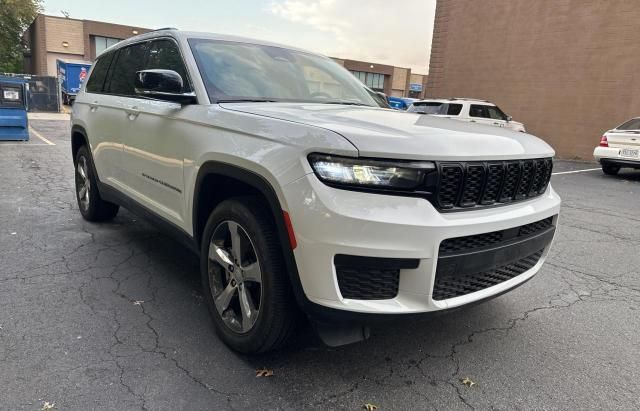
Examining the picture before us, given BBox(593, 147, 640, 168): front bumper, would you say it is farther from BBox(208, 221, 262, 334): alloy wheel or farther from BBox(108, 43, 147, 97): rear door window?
BBox(208, 221, 262, 334): alloy wheel

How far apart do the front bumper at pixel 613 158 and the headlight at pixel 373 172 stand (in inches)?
428

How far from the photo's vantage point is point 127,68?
4.29 meters

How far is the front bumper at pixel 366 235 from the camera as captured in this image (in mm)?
2047

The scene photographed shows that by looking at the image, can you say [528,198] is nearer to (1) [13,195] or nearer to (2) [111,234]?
(2) [111,234]

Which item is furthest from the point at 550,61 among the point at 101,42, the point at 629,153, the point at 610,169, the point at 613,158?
the point at 101,42

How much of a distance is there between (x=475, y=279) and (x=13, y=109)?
13.4 meters

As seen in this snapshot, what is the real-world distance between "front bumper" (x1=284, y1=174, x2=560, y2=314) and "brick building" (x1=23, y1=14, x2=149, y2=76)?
144ft

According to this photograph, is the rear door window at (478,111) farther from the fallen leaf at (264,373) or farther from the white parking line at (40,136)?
the fallen leaf at (264,373)

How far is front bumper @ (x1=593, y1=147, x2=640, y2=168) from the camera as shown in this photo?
10.8m

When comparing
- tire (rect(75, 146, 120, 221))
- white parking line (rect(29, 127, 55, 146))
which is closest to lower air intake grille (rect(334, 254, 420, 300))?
tire (rect(75, 146, 120, 221))

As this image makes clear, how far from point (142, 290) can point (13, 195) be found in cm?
413

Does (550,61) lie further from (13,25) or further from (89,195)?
(13,25)

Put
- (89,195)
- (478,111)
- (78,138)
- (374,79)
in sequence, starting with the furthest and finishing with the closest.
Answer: (374,79)
(478,111)
(78,138)
(89,195)

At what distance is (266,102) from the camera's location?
3.06 m
